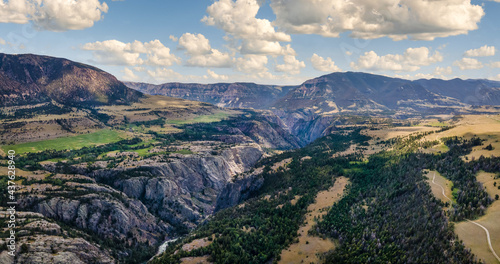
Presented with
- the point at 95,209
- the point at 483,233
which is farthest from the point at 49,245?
the point at 483,233

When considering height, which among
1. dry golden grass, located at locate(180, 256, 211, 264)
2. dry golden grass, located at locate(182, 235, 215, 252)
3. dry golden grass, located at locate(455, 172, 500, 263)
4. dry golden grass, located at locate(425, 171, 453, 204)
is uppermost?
dry golden grass, located at locate(425, 171, 453, 204)

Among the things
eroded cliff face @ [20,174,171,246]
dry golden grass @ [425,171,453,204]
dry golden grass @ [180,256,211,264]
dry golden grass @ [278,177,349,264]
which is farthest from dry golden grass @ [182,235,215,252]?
dry golden grass @ [425,171,453,204]

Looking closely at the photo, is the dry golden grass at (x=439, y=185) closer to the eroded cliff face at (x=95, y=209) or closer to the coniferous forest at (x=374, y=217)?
the coniferous forest at (x=374, y=217)

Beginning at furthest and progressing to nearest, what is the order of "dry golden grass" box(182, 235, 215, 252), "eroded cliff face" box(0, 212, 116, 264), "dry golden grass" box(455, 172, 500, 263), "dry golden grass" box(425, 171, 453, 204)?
"dry golden grass" box(182, 235, 215, 252)
"dry golden grass" box(425, 171, 453, 204)
"eroded cliff face" box(0, 212, 116, 264)
"dry golden grass" box(455, 172, 500, 263)

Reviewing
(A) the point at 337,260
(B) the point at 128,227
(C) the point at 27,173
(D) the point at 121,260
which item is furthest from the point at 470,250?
(C) the point at 27,173

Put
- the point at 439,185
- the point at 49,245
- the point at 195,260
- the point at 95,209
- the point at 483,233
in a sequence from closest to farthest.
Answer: the point at 483,233 < the point at 195,260 < the point at 49,245 < the point at 439,185 < the point at 95,209

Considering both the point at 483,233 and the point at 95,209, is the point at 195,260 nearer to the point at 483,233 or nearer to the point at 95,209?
the point at 95,209

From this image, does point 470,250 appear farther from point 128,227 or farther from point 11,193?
point 11,193

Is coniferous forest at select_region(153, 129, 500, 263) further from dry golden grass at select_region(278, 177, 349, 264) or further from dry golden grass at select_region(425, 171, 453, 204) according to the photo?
dry golden grass at select_region(278, 177, 349, 264)
